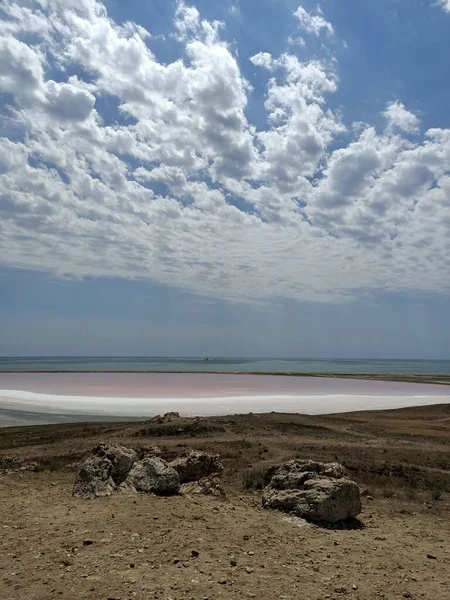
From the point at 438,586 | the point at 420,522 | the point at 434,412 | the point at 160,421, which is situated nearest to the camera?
the point at 438,586

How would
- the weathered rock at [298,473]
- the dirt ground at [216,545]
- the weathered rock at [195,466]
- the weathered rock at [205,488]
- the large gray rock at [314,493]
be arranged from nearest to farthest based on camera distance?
1. the dirt ground at [216,545]
2. the large gray rock at [314,493]
3. the weathered rock at [298,473]
4. the weathered rock at [205,488]
5. the weathered rock at [195,466]

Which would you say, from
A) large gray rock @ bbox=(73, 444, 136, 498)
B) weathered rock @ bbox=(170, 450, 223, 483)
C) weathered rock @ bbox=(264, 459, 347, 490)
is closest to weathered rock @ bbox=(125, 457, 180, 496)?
large gray rock @ bbox=(73, 444, 136, 498)

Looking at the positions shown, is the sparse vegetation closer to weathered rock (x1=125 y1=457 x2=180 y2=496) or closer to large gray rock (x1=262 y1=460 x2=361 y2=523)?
large gray rock (x1=262 y1=460 x2=361 y2=523)

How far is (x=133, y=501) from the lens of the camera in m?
8.42

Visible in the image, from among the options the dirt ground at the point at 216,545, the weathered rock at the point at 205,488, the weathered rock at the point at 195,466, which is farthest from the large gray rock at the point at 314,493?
the weathered rock at the point at 195,466

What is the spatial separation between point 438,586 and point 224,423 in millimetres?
17340

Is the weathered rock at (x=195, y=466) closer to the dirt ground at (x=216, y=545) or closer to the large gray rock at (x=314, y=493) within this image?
the dirt ground at (x=216, y=545)

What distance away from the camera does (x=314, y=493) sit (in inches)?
334

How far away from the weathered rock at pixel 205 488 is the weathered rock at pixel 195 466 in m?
0.50

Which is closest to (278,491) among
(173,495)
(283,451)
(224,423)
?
(173,495)

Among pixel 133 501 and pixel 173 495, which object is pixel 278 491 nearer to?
pixel 173 495

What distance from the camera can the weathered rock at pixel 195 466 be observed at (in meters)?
10.5

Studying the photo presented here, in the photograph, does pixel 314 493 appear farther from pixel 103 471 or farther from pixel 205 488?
pixel 103 471

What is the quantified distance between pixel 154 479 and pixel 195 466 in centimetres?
151
